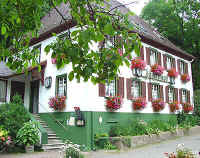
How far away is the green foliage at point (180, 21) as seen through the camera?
25.4 meters

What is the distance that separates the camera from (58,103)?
1266 cm

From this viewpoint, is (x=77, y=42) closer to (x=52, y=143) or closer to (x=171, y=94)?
(x=52, y=143)

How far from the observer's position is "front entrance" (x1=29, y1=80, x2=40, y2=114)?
16047 mm

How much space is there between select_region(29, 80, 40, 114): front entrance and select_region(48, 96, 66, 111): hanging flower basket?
11.1ft

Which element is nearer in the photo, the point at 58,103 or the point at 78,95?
the point at 78,95

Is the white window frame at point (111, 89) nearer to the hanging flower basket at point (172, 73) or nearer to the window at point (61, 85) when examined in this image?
the window at point (61, 85)

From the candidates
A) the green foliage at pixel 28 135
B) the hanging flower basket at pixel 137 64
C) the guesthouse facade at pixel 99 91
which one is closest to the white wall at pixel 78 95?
the guesthouse facade at pixel 99 91

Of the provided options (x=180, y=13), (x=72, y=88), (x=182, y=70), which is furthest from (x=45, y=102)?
(x=180, y=13)

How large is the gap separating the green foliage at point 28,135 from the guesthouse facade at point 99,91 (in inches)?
73.6

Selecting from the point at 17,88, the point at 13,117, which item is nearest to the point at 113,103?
the point at 13,117

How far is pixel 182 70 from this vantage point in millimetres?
20641

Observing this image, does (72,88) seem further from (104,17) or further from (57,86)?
(104,17)

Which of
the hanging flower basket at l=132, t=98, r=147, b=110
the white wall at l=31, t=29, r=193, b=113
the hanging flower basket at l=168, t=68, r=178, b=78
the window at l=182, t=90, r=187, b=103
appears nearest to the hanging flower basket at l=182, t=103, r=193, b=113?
the window at l=182, t=90, r=187, b=103

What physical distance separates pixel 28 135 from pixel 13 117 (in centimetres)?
142
